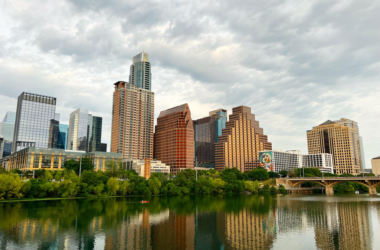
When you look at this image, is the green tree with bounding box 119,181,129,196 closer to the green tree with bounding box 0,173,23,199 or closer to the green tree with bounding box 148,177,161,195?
the green tree with bounding box 148,177,161,195

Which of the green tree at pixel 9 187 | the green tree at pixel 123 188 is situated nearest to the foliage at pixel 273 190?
the green tree at pixel 123 188

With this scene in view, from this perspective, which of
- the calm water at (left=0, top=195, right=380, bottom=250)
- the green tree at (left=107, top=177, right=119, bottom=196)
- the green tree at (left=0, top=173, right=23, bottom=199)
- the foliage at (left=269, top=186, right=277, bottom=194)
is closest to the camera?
the calm water at (left=0, top=195, right=380, bottom=250)

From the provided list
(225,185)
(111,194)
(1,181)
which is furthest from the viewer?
(225,185)

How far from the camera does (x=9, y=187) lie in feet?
324

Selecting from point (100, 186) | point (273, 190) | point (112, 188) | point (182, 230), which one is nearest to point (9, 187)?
point (100, 186)

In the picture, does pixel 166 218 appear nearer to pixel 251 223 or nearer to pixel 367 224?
pixel 251 223

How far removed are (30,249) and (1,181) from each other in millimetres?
72083

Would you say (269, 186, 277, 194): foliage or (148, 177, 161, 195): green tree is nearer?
(148, 177, 161, 195): green tree

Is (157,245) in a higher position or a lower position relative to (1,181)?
lower

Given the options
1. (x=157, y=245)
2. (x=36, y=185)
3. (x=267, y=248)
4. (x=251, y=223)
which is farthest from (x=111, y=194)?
(x=267, y=248)

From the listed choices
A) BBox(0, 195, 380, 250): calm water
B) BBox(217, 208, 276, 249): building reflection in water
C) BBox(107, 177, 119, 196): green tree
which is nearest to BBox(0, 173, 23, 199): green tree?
BBox(0, 195, 380, 250): calm water

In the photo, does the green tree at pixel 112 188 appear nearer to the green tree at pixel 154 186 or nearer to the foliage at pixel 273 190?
the green tree at pixel 154 186

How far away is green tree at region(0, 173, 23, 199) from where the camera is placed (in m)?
97.6

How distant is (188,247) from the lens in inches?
1688
